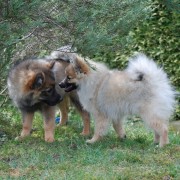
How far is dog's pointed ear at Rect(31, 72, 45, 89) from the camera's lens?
22.7 ft

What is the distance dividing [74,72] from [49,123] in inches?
31.2

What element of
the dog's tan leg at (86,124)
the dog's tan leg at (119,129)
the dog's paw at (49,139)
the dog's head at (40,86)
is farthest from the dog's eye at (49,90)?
the dog's tan leg at (119,129)

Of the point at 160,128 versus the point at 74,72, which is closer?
the point at 160,128

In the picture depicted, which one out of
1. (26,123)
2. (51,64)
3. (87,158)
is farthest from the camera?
(26,123)

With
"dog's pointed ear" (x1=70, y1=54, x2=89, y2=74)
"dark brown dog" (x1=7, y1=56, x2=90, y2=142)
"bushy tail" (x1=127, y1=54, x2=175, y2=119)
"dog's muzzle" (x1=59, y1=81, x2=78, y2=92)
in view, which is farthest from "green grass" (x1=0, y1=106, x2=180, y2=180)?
"dog's pointed ear" (x1=70, y1=54, x2=89, y2=74)

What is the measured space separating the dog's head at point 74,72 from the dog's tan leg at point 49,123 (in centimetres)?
39

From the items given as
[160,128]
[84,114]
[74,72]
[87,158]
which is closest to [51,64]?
[74,72]

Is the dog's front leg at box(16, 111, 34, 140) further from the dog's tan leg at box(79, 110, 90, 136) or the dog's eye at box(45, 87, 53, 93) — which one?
the dog's tan leg at box(79, 110, 90, 136)

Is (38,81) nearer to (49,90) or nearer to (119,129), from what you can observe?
(49,90)

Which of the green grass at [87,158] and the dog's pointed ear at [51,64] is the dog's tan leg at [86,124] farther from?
the dog's pointed ear at [51,64]

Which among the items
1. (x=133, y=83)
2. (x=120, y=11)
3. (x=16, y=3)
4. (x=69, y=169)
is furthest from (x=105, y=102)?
(x=16, y=3)

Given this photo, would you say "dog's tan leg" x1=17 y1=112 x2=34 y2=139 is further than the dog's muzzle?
Yes

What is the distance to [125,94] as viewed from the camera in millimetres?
6871

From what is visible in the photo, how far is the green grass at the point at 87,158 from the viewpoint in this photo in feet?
17.3
